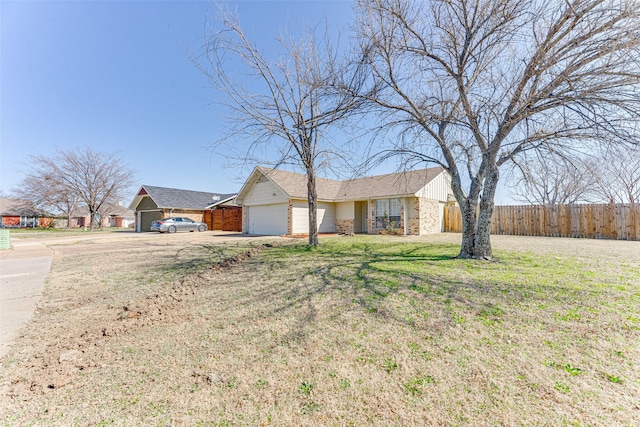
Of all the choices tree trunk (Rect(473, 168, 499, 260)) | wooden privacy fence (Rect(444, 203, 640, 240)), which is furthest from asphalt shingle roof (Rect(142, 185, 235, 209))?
wooden privacy fence (Rect(444, 203, 640, 240))

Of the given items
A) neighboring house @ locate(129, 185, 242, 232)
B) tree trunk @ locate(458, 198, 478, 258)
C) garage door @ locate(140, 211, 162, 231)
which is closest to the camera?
tree trunk @ locate(458, 198, 478, 258)

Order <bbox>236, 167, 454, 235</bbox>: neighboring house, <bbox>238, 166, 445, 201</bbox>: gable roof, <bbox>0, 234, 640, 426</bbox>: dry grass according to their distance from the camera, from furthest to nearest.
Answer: <bbox>238, 166, 445, 201</bbox>: gable roof → <bbox>236, 167, 454, 235</bbox>: neighboring house → <bbox>0, 234, 640, 426</bbox>: dry grass

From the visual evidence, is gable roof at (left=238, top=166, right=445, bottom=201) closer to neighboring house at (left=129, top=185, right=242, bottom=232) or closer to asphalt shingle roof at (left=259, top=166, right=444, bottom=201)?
asphalt shingle roof at (left=259, top=166, right=444, bottom=201)

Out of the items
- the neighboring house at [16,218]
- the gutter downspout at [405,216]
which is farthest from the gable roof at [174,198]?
the neighboring house at [16,218]

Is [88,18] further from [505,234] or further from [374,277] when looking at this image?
[505,234]

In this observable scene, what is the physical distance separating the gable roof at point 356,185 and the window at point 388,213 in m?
0.71

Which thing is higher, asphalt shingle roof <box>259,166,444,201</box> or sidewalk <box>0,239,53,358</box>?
asphalt shingle roof <box>259,166,444,201</box>

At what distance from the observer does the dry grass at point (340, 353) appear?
2.04 m

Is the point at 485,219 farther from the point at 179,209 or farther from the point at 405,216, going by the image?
the point at 179,209

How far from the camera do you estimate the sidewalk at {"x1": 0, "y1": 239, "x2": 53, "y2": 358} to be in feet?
11.8

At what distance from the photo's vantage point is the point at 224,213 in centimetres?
2483

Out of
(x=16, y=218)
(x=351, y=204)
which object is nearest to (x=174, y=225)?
(x=351, y=204)

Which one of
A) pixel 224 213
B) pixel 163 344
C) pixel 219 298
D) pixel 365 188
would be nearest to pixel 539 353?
pixel 163 344

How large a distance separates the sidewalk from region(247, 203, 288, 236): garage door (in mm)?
11174
